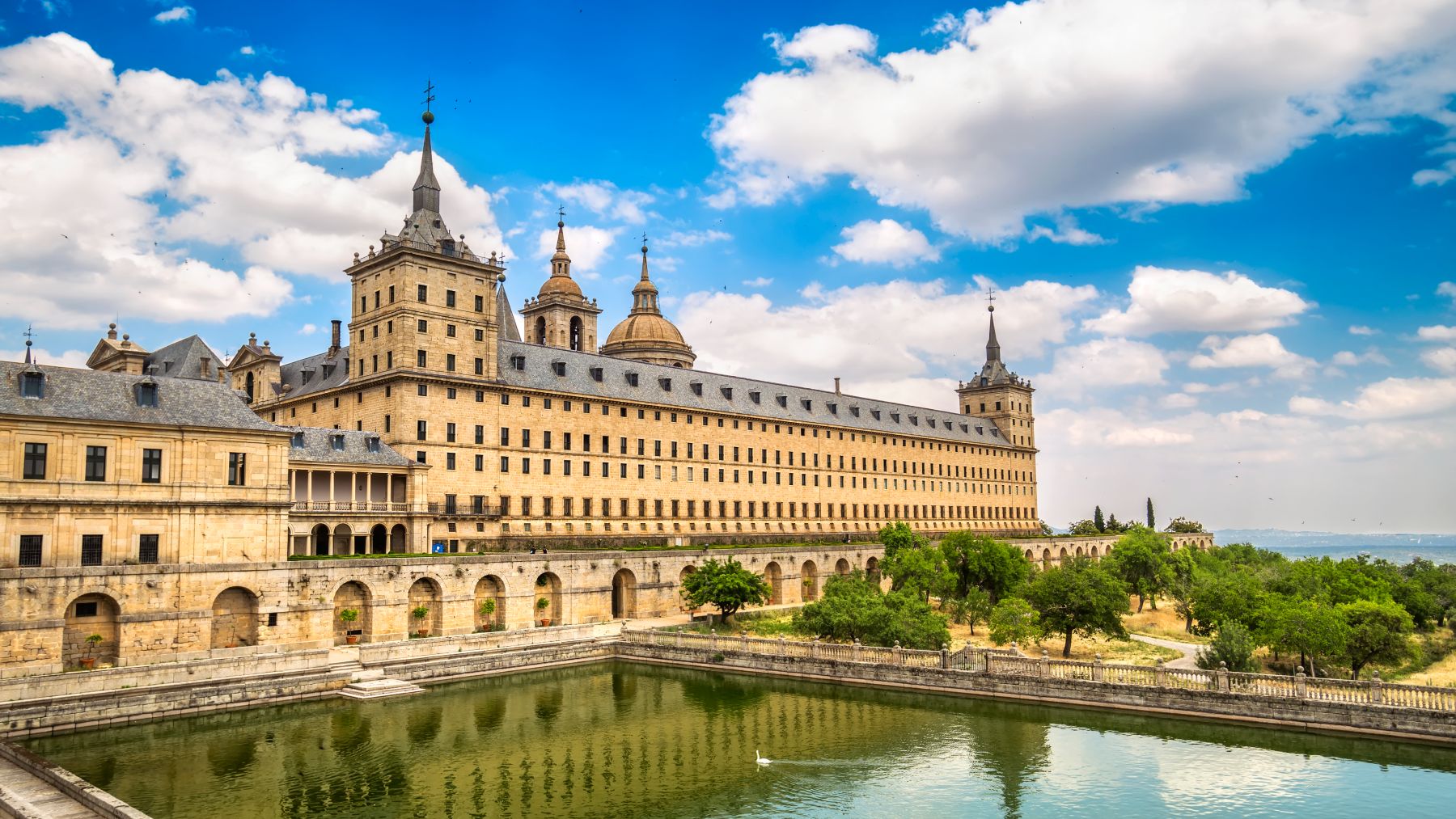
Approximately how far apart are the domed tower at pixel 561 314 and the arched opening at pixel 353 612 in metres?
53.1

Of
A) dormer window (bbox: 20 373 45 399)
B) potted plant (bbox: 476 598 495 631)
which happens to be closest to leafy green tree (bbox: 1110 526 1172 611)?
potted plant (bbox: 476 598 495 631)

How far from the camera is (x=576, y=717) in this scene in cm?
4003

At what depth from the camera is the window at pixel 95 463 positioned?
1660 inches

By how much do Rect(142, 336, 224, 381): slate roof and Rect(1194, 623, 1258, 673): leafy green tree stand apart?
218 ft

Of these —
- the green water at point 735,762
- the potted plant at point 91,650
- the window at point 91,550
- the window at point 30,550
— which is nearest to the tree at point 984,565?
the green water at point 735,762

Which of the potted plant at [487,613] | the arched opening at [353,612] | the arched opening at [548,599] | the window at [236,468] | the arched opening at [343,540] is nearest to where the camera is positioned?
the window at [236,468]

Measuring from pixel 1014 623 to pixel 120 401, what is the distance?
44705 millimetres

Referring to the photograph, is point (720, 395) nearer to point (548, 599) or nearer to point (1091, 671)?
point (548, 599)

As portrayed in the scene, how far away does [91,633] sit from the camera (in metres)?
41.1

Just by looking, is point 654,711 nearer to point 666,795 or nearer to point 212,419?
point 666,795

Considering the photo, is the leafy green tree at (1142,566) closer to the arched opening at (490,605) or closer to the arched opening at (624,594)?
the arched opening at (624,594)

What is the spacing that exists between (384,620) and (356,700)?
29.7 ft

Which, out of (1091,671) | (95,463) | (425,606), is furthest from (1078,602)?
(95,463)

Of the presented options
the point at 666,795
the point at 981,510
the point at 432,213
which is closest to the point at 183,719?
the point at 666,795
